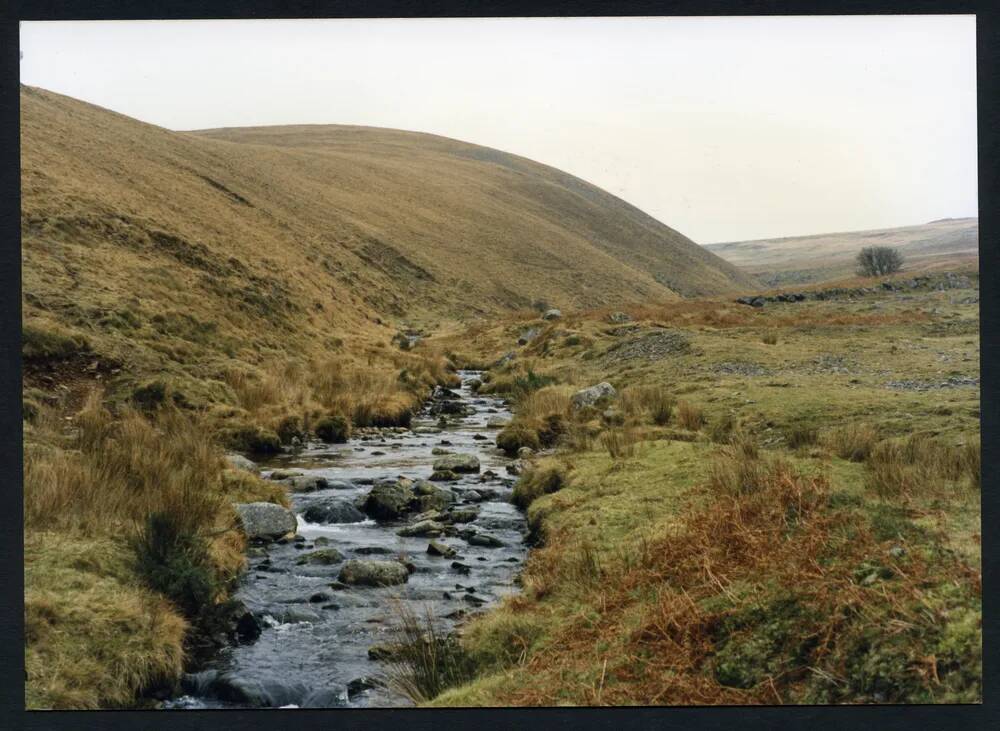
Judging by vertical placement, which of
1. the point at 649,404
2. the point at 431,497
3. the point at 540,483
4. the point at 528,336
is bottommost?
the point at 431,497

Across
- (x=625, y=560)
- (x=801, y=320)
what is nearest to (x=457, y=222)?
(x=801, y=320)

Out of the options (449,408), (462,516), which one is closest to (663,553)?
(462,516)

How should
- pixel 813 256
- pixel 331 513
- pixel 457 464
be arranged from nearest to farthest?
pixel 331 513 < pixel 457 464 < pixel 813 256

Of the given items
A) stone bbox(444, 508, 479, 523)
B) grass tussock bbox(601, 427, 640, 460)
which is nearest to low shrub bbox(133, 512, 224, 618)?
stone bbox(444, 508, 479, 523)

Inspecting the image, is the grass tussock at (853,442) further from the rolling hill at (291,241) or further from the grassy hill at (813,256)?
the grassy hill at (813,256)

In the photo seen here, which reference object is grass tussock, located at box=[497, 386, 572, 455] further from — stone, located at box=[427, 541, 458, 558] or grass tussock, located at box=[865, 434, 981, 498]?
grass tussock, located at box=[865, 434, 981, 498]

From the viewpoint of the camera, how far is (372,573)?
923 cm

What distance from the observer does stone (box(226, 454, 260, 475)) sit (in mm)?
13133

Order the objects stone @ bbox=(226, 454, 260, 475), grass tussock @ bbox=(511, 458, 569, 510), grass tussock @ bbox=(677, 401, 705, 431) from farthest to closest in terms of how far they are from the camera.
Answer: grass tussock @ bbox=(677, 401, 705, 431) < stone @ bbox=(226, 454, 260, 475) < grass tussock @ bbox=(511, 458, 569, 510)

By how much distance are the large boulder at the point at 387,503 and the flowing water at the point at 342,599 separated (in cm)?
33

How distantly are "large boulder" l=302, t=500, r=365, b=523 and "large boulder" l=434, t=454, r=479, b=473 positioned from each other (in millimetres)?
2682

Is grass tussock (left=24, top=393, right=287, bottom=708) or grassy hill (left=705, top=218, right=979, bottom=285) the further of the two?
grassy hill (left=705, top=218, right=979, bottom=285)

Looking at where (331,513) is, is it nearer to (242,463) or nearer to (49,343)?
(242,463)

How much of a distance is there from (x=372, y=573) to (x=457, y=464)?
5.15 meters
